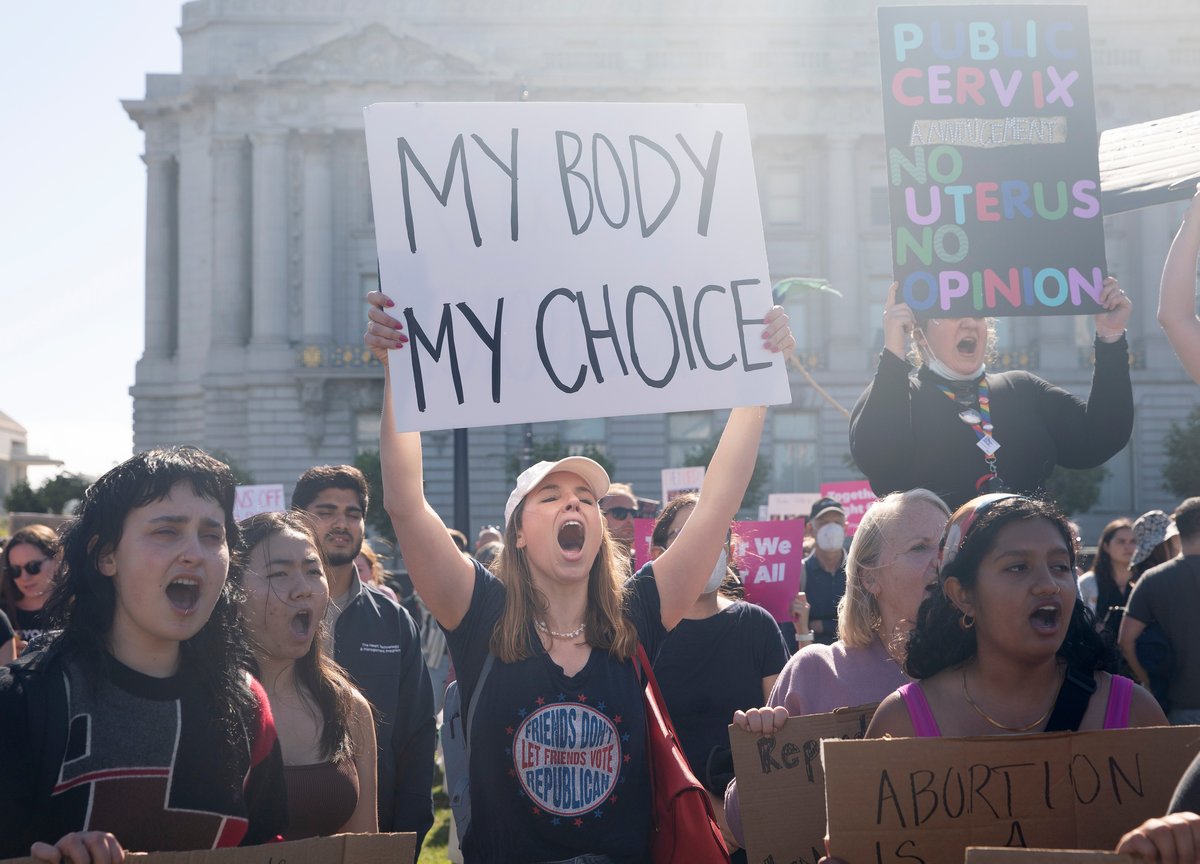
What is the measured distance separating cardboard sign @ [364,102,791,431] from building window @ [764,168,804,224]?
4504cm

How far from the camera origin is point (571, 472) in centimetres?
368

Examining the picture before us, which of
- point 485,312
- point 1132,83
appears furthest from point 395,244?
point 1132,83

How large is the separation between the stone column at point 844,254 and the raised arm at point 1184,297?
43231 mm

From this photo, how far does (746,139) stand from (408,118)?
96 centimetres

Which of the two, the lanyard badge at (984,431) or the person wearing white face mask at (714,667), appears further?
the person wearing white face mask at (714,667)

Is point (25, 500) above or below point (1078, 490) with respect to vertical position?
above

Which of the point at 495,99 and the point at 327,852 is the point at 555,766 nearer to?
the point at 327,852

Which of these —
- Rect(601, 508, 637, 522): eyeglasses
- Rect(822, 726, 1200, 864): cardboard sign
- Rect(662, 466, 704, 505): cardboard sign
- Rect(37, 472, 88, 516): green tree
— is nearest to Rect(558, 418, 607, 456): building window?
Rect(37, 472, 88, 516): green tree

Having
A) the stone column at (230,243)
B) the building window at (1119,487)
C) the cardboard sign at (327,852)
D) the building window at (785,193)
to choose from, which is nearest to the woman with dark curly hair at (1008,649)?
the cardboard sign at (327,852)

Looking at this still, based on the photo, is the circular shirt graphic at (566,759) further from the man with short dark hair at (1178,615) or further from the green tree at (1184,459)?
the green tree at (1184,459)

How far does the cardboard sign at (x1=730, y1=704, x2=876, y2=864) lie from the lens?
333 cm

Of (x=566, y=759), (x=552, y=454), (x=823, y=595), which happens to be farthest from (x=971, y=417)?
(x=552, y=454)

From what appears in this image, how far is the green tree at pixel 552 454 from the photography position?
40281 millimetres

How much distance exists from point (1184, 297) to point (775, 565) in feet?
15.8
